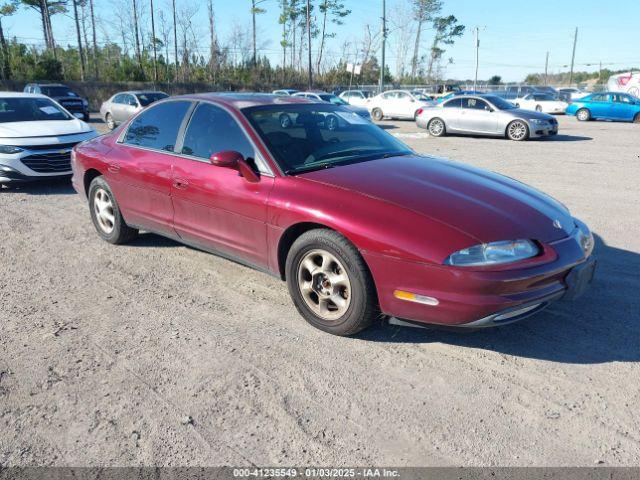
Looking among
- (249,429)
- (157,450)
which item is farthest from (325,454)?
(157,450)

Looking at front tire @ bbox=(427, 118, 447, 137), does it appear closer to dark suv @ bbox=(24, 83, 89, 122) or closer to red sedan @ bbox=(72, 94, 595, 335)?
red sedan @ bbox=(72, 94, 595, 335)

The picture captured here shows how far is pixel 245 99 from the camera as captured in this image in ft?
15.2

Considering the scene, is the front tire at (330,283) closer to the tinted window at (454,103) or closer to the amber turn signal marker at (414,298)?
the amber turn signal marker at (414,298)

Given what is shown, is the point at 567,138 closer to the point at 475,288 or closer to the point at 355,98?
the point at 355,98

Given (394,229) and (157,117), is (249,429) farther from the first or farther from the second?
(157,117)

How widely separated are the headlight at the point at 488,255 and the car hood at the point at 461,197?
0.05m

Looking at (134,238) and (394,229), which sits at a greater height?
(394,229)

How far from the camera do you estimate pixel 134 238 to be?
226 inches

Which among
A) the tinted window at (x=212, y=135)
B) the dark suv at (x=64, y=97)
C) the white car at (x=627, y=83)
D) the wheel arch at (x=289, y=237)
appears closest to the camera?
the wheel arch at (x=289, y=237)

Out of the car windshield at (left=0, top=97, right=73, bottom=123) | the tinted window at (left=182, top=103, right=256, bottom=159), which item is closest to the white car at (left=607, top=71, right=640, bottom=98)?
the car windshield at (left=0, top=97, right=73, bottom=123)

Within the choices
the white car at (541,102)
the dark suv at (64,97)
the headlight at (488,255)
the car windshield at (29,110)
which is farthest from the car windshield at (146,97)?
the headlight at (488,255)

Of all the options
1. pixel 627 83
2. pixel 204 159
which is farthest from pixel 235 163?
pixel 627 83

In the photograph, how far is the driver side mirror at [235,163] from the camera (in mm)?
3902

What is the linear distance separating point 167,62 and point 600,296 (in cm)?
4835
